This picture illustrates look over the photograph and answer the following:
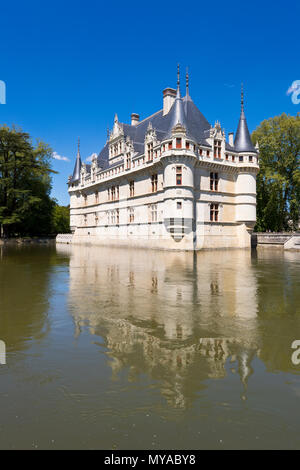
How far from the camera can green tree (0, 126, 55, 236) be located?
40.9 meters

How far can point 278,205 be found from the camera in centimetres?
3931

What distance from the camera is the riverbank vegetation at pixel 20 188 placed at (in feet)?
135

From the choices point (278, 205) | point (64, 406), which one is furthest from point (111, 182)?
point (64, 406)

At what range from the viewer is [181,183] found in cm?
2702

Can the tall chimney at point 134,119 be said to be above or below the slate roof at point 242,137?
above

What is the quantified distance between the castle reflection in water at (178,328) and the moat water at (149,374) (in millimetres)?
20

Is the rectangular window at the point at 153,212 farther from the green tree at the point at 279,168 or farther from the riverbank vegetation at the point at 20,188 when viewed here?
the riverbank vegetation at the point at 20,188

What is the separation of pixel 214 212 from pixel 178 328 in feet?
86.8

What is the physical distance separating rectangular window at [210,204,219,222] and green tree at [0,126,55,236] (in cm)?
2423

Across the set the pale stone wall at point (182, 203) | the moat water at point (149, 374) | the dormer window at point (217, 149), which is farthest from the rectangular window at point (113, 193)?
the moat water at point (149, 374)

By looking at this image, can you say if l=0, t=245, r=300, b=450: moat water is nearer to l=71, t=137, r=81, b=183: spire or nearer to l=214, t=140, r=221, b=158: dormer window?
l=214, t=140, r=221, b=158: dormer window

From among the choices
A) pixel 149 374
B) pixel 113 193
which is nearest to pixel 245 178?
pixel 113 193

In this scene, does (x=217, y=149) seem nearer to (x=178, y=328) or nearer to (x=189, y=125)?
(x=189, y=125)

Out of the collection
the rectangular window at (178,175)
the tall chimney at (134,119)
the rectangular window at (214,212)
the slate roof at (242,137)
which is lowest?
the rectangular window at (214,212)
